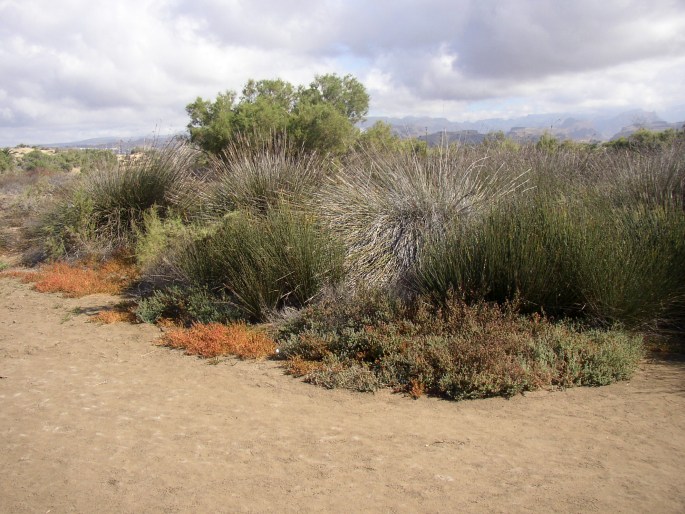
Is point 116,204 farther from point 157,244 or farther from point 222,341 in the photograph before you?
point 222,341

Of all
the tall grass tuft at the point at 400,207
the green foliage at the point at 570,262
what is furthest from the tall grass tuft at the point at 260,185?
the green foliage at the point at 570,262

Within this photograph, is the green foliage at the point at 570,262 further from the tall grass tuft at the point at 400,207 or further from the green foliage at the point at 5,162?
the green foliage at the point at 5,162

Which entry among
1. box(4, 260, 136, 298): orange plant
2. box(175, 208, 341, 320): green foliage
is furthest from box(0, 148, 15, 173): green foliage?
box(175, 208, 341, 320): green foliage

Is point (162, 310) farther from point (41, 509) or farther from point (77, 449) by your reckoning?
point (41, 509)

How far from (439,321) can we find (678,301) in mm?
3244

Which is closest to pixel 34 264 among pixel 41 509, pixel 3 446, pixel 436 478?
pixel 3 446

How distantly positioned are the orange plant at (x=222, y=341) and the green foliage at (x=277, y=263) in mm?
661

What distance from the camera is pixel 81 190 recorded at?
14.5 metres

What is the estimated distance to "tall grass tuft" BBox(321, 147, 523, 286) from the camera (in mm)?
9117

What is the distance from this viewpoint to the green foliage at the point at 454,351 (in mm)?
6008

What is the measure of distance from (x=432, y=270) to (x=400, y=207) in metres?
2.03

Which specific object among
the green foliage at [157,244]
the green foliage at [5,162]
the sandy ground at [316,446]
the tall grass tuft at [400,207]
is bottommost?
the sandy ground at [316,446]

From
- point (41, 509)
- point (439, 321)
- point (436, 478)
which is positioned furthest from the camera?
point (439, 321)

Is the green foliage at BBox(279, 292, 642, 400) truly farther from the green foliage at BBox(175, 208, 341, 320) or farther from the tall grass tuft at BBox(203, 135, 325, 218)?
the tall grass tuft at BBox(203, 135, 325, 218)
